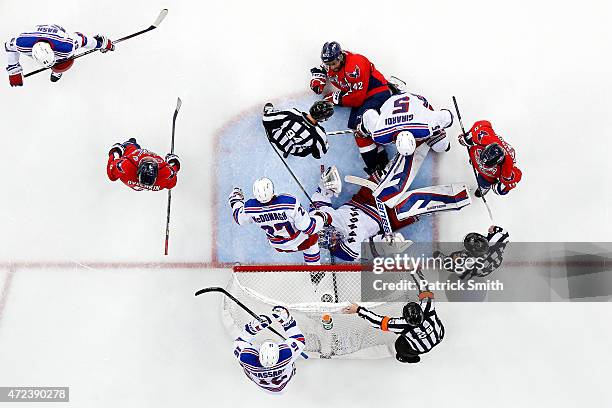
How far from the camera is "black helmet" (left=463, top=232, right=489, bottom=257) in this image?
174 inches

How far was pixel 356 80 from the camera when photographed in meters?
4.70

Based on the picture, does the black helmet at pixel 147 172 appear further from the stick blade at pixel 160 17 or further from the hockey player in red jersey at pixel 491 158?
the hockey player in red jersey at pixel 491 158

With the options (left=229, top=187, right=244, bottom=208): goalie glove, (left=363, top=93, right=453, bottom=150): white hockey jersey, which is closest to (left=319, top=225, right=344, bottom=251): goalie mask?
(left=229, top=187, right=244, bottom=208): goalie glove

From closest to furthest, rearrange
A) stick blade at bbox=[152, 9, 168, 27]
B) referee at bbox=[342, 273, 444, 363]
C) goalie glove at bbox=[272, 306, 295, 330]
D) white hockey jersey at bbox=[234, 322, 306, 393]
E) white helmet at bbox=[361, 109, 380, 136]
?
white hockey jersey at bbox=[234, 322, 306, 393] < referee at bbox=[342, 273, 444, 363] < goalie glove at bbox=[272, 306, 295, 330] < white helmet at bbox=[361, 109, 380, 136] < stick blade at bbox=[152, 9, 168, 27]

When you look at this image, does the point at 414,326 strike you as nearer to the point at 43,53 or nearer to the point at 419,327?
the point at 419,327

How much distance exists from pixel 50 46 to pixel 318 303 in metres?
2.61

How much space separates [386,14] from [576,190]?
80.1 inches

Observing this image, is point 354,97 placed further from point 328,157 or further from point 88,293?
point 88,293

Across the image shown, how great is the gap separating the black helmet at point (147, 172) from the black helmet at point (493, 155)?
7.25 ft

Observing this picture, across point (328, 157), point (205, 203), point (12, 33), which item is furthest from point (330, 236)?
point (12, 33)

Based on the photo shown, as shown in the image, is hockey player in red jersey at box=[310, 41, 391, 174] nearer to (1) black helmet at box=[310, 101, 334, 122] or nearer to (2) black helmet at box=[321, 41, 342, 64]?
(2) black helmet at box=[321, 41, 342, 64]

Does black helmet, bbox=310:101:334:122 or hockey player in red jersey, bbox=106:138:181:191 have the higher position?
black helmet, bbox=310:101:334:122

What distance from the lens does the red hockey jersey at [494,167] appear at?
4.47 meters

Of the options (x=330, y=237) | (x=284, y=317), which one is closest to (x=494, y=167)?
(x=330, y=237)
